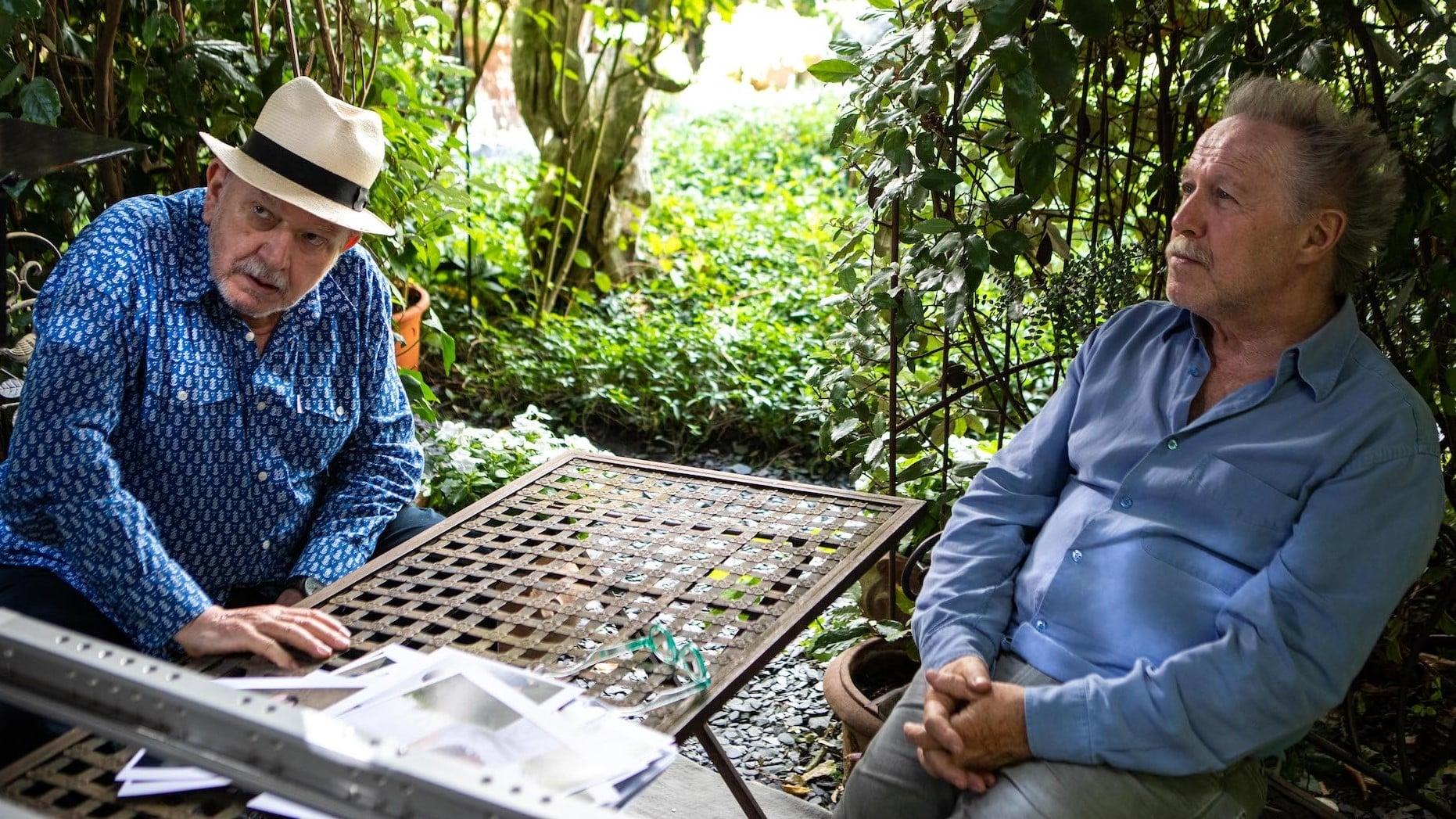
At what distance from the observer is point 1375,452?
5.68 feet

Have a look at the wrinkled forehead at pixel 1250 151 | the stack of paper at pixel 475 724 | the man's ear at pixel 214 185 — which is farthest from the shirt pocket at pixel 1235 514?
the man's ear at pixel 214 185

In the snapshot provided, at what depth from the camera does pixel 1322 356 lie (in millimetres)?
1828

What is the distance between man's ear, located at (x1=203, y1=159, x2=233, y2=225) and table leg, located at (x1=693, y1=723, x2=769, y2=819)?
1.18m

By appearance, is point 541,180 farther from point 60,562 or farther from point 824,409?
point 60,562

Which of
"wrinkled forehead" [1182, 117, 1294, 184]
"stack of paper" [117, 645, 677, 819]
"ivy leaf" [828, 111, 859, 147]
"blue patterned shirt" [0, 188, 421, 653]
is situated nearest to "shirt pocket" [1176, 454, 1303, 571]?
"wrinkled forehead" [1182, 117, 1294, 184]

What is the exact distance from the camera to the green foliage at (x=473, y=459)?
3.45 meters

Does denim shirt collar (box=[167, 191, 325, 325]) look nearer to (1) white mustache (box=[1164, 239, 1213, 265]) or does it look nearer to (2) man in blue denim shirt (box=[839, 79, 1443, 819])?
(2) man in blue denim shirt (box=[839, 79, 1443, 819])

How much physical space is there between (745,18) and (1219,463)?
766 centimetres

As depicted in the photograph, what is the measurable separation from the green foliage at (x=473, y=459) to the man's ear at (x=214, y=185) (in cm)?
126

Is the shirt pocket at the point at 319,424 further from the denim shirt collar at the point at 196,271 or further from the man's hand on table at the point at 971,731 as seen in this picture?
the man's hand on table at the point at 971,731

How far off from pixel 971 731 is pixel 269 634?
0.95m

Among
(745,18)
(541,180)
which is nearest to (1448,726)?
(541,180)

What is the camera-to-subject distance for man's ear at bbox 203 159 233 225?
213cm

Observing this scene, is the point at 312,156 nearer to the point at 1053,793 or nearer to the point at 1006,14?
the point at 1006,14
